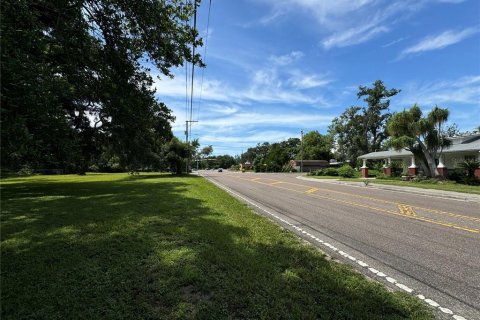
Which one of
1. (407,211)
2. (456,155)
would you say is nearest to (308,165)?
(456,155)

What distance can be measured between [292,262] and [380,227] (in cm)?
443

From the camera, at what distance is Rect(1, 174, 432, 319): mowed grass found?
343 cm

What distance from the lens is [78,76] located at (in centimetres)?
1112

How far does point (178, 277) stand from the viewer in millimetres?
4332

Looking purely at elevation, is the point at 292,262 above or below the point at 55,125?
below

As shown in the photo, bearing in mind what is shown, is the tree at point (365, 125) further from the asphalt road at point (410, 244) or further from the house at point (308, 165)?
the asphalt road at point (410, 244)

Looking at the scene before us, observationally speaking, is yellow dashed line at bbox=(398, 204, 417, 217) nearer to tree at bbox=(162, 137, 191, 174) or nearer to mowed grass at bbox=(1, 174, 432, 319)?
mowed grass at bbox=(1, 174, 432, 319)

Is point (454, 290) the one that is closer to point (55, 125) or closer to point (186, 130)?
point (55, 125)

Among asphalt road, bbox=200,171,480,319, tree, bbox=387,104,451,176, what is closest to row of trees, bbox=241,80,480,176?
tree, bbox=387,104,451,176

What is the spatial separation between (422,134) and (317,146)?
7015 centimetres

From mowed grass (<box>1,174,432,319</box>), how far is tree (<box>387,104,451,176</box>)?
80.7 ft

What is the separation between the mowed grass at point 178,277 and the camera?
11.3 ft

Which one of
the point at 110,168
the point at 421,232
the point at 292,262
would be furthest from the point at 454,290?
the point at 110,168

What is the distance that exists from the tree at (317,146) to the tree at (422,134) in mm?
65527
